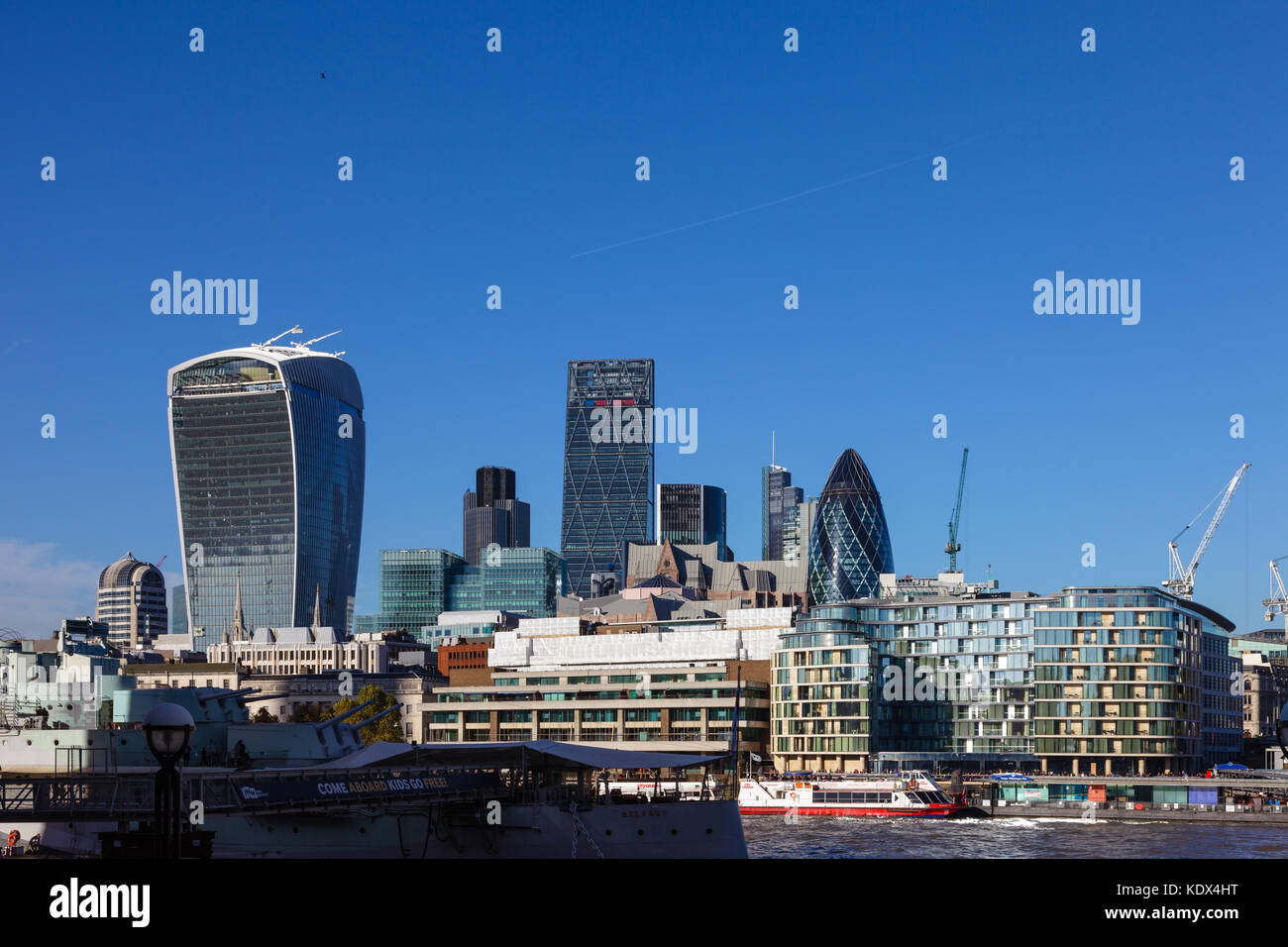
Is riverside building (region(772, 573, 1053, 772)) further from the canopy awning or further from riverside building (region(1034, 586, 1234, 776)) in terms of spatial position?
the canopy awning

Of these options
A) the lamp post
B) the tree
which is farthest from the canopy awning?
the tree

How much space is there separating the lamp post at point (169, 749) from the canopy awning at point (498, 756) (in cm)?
4442

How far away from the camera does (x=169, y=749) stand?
20.4 meters

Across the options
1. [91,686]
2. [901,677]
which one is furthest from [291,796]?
Answer: [901,677]

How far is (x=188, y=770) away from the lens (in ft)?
208

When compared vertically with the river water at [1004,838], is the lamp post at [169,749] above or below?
above

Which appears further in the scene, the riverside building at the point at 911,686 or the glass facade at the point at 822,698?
the glass facade at the point at 822,698

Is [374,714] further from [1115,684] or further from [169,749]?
[169,749]

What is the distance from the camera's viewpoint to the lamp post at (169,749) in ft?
66.6

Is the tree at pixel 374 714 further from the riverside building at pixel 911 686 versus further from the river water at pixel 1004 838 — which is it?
the river water at pixel 1004 838

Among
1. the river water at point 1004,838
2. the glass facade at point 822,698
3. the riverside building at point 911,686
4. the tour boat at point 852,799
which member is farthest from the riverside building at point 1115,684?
the tour boat at point 852,799
